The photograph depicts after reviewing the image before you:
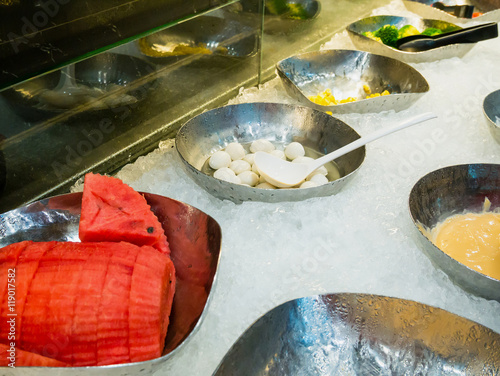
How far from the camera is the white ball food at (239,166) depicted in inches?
45.8

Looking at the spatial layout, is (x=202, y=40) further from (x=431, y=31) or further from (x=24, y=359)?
(x=431, y=31)

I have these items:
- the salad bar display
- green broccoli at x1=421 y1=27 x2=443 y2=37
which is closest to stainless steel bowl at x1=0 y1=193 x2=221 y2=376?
the salad bar display

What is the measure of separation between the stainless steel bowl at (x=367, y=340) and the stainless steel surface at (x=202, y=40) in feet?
2.58

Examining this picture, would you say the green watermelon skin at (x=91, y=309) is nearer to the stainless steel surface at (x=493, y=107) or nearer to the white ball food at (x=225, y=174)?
the white ball food at (x=225, y=174)

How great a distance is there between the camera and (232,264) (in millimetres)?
887

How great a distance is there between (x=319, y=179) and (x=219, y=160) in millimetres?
285

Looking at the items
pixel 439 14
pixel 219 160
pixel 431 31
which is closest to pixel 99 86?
pixel 219 160

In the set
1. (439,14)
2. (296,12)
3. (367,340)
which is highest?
(296,12)

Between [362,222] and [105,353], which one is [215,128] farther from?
[105,353]

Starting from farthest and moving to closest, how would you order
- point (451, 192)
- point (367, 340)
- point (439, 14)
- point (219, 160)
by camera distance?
point (439, 14)
point (219, 160)
point (451, 192)
point (367, 340)

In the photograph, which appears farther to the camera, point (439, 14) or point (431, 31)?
point (439, 14)

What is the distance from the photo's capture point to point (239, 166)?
1.17 meters

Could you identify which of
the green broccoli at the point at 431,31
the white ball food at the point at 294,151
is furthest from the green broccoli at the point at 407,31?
the white ball food at the point at 294,151

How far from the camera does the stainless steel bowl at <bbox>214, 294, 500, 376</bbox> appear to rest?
0.71m
